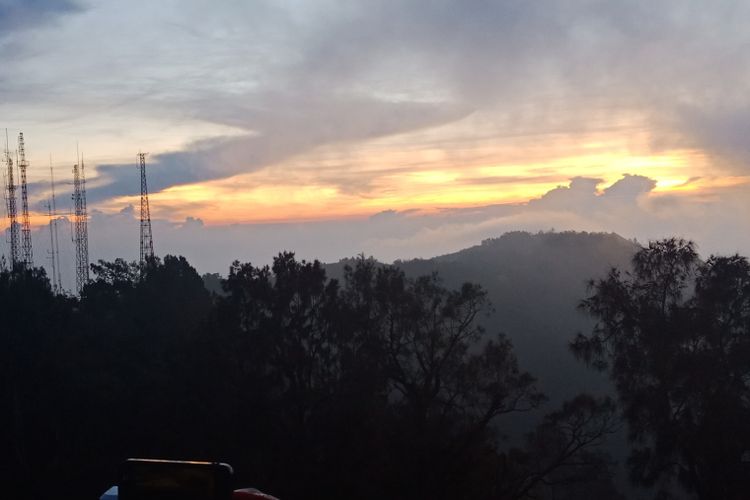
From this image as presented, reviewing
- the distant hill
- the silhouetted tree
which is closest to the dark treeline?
the silhouetted tree

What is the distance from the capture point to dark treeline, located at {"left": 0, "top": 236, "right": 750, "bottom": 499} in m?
24.2

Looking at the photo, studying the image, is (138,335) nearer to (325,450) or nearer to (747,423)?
(325,450)

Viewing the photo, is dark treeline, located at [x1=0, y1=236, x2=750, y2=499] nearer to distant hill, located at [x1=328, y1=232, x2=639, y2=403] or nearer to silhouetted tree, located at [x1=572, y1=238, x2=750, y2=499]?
silhouetted tree, located at [x1=572, y1=238, x2=750, y2=499]

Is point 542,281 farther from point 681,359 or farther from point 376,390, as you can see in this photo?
point 681,359

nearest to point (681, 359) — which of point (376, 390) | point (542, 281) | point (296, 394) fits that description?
point (376, 390)

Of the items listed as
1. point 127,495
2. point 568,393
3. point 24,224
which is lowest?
point 568,393

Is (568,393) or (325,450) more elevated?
(325,450)

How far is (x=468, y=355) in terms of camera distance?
3036cm

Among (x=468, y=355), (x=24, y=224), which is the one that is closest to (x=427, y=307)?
(x=468, y=355)

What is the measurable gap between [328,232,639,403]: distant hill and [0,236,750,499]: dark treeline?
34.6 meters

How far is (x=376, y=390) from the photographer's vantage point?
2995cm

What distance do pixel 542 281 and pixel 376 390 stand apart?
83027 mm

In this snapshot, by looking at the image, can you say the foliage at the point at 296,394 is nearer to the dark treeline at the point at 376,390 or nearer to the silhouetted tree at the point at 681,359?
the dark treeline at the point at 376,390

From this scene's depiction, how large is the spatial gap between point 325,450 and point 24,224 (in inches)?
1212
